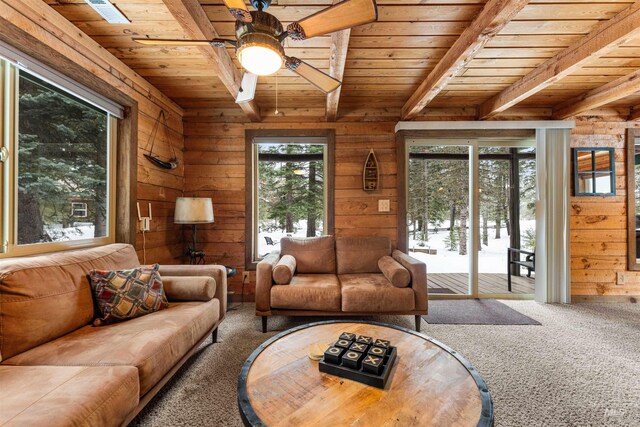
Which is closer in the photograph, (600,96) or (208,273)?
(208,273)

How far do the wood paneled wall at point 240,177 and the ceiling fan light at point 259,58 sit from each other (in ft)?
6.90

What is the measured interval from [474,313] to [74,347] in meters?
3.41

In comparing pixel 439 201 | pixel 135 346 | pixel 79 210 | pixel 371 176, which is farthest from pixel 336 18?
pixel 439 201

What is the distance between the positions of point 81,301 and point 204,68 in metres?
2.18

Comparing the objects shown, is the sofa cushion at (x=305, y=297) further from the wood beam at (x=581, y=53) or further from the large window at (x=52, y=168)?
the wood beam at (x=581, y=53)

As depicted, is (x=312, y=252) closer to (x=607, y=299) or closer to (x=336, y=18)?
(x=336, y=18)

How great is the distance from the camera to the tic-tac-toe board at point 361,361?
1.09m

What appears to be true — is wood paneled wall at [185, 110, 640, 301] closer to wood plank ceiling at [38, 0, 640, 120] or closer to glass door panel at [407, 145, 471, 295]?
A: wood plank ceiling at [38, 0, 640, 120]

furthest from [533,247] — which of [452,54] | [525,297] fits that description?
[452,54]

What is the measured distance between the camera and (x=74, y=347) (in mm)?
1323

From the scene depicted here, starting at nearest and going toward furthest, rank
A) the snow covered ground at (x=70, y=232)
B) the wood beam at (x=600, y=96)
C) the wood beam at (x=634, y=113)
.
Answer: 1. the snow covered ground at (x=70, y=232)
2. the wood beam at (x=600, y=96)
3. the wood beam at (x=634, y=113)

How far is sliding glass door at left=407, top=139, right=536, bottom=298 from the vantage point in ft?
11.4

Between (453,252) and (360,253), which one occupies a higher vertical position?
(360,253)

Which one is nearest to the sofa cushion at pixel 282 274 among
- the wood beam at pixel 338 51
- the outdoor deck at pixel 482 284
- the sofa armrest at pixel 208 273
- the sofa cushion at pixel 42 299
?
the sofa armrest at pixel 208 273
